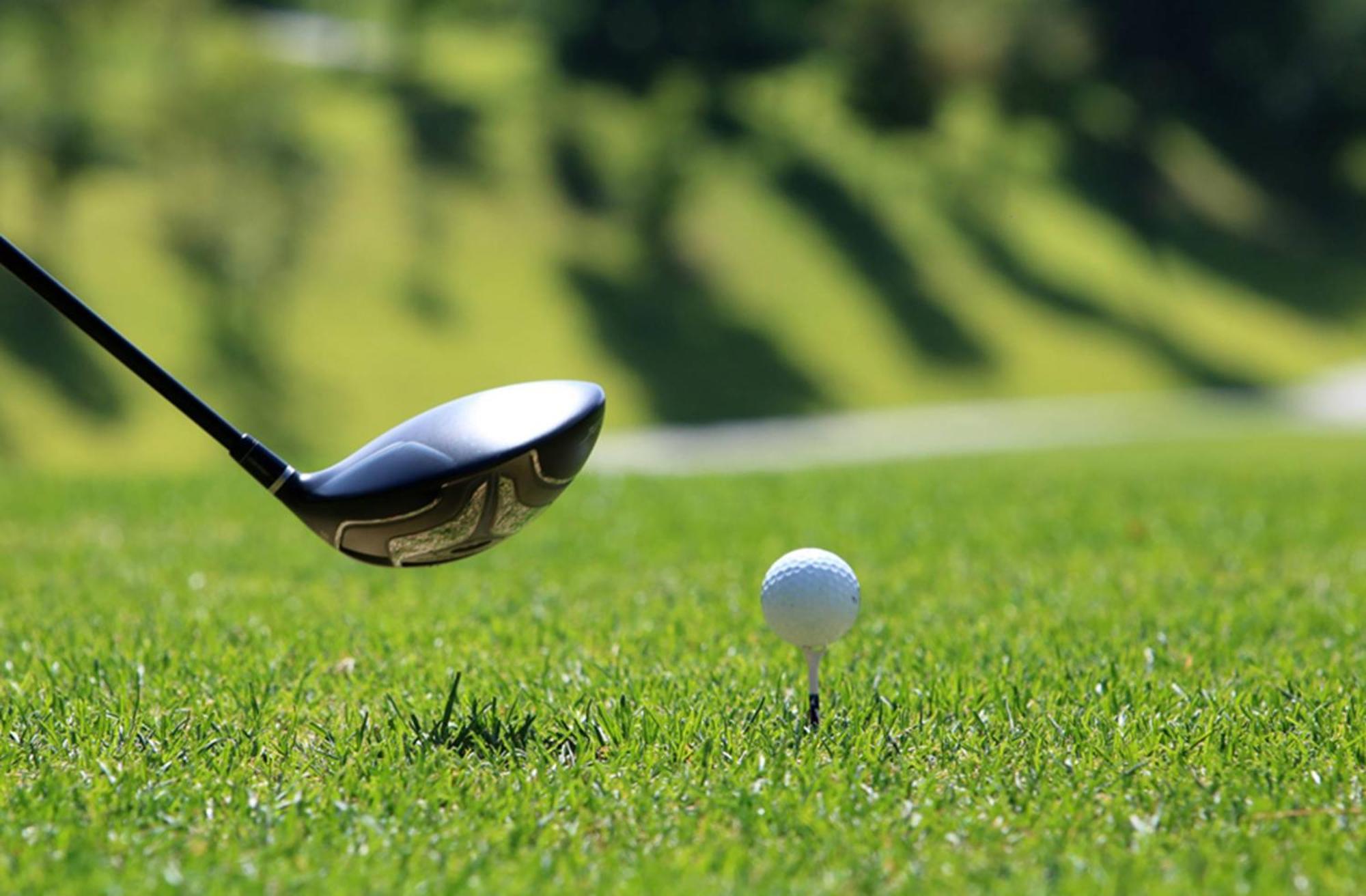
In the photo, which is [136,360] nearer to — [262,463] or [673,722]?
[262,463]

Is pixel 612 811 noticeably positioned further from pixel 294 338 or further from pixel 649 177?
pixel 649 177

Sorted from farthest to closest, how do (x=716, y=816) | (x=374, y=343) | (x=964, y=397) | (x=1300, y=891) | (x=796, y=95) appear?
(x=796, y=95) → (x=964, y=397) → (x=374, y=343) → (x=716, y=816) → (x=1300, y=891)

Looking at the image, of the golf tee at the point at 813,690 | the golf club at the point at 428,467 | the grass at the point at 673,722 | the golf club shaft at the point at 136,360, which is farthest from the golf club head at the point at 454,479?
the golf tee at the point at 813,690

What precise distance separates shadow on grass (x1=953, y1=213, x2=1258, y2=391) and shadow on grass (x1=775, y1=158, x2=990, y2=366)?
2.99 metres

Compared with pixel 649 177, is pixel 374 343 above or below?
below

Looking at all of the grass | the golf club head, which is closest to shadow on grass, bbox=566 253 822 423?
the grass

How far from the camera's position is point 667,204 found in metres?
35.9

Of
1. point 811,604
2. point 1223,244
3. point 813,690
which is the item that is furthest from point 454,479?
point 1223,244

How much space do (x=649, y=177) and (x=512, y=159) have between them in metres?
4.11

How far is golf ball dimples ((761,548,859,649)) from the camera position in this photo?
392 centimetres

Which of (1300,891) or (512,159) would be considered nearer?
(1300,891)

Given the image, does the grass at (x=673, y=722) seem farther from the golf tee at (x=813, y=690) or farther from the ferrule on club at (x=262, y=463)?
the ferrule on club at (x=262, y=463)

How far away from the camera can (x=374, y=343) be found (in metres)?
30.6

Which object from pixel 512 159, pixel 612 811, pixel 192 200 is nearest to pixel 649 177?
pixel 512 159
